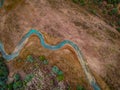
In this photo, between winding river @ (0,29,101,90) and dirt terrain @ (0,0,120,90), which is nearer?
winding river @ (0,29,101,90)

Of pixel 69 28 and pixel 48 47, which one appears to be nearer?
pixel 48 47

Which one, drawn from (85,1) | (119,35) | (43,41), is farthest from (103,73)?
(85,1)

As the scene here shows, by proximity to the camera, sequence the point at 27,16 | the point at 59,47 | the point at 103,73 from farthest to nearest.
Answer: the point at 27,16
the point at 59,47
the point at 103,73

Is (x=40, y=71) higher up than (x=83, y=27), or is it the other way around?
(x=83, y=27)

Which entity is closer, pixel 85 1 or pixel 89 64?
pixel 89 64

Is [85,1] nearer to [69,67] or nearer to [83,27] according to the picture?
[83,27]

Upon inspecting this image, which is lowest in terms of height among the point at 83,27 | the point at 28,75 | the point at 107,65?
the point at 28,75

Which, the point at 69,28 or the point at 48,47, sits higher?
the point at 69,28

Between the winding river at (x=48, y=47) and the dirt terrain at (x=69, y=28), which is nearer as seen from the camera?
the winding river at (x=48, y=47)
